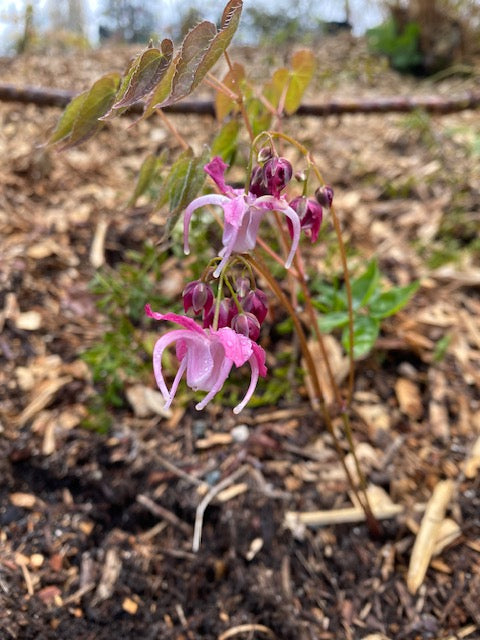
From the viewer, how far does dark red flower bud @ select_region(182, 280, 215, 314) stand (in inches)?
35.9

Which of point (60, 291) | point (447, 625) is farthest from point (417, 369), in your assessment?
point (60, 291)

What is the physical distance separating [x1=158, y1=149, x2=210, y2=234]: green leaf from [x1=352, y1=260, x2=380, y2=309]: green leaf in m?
0.90

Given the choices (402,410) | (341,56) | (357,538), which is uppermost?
(341,56)

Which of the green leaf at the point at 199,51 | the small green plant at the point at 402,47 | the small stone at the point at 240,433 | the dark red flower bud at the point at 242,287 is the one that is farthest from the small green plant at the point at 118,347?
the small green plant at the point at 402,47

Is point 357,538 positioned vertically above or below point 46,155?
below

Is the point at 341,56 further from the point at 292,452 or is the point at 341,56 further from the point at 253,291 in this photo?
the point at 253,291

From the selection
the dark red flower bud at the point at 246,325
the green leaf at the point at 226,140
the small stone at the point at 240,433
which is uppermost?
the green leaf at the point at 226,140

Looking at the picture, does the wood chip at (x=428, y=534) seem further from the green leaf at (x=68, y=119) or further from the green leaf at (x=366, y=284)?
the green leaf at (x=68, y=119)

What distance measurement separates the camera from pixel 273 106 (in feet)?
4.76

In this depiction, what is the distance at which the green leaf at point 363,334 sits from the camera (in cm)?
166

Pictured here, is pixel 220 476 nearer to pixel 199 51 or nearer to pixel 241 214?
pixel 241 214

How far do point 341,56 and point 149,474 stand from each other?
16.5 feet

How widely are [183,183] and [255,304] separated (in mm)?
265

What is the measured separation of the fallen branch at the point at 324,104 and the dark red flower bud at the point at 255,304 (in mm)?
1701
